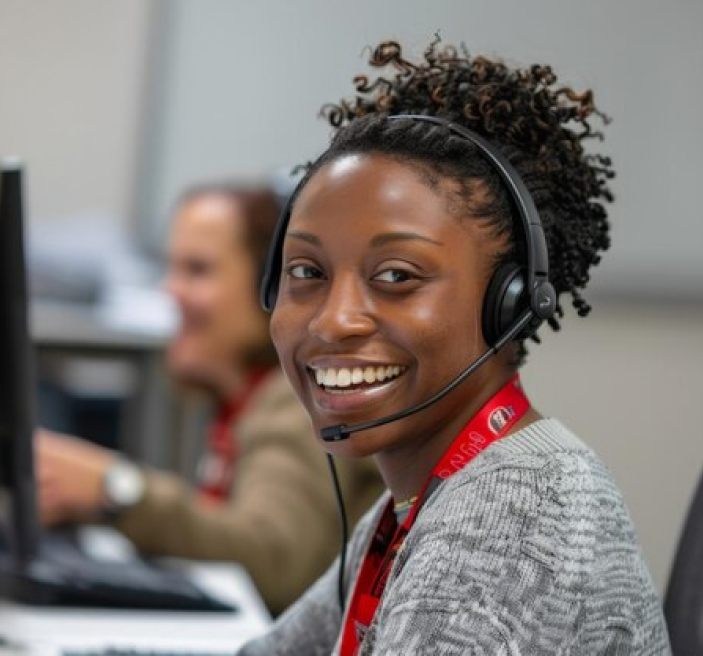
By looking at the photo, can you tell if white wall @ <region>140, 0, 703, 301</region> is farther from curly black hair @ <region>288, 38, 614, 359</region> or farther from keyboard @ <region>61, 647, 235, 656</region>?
keyboard @ <region>61, 647, 235, 656</region>

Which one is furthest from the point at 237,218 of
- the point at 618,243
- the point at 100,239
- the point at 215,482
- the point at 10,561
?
the point at 100,239

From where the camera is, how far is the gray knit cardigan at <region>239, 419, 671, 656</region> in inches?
30.3

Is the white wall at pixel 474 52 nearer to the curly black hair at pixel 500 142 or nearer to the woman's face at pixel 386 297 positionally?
the curly black hair at pixel 500 142

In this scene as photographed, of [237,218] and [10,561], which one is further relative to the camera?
[237,218]

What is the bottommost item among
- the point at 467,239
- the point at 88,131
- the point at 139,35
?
the point at 88,131

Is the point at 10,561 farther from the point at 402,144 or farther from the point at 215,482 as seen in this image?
the point at 402,144

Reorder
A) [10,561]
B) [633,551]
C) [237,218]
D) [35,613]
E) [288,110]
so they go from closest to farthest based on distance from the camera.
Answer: [633,551] < [35,613] < [10,561] < [237,218] < [288,110]

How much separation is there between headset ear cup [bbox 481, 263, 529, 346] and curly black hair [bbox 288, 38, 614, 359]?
0.06ft

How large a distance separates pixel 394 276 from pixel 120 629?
2.48 feet

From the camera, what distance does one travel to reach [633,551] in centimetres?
87

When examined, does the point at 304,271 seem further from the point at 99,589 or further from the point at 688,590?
the point at 99,589

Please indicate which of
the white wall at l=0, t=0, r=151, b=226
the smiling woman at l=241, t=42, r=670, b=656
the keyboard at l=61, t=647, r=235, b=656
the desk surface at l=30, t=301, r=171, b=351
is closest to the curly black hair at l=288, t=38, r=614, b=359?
the smiling woman at l=241, t=42, r=670, b=656

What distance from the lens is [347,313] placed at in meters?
0.87

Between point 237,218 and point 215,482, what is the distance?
0.49 metres
